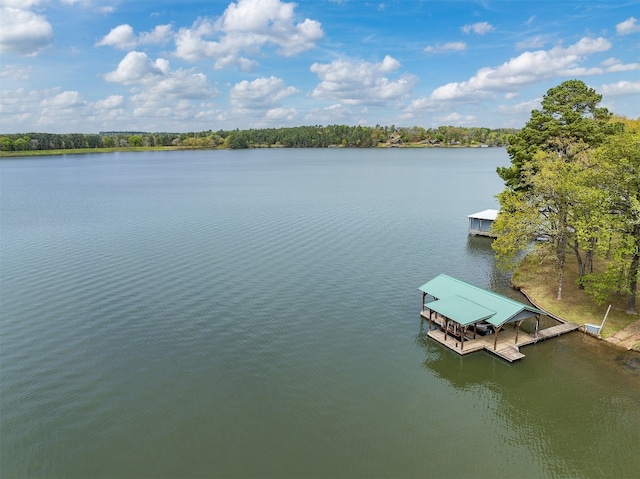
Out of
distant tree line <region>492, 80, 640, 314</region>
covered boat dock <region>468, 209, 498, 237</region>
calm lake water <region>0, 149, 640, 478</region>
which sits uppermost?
distant tree line <region>492, 80, 640, 314</region>

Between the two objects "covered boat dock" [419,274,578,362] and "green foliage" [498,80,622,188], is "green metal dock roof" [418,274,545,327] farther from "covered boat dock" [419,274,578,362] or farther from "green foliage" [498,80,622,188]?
"green foliage" [498,80,622,188]

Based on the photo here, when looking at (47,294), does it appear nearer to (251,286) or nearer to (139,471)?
(251,286)

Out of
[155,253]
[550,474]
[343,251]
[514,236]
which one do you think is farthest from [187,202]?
[550,474]

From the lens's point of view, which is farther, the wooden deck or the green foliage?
the green foliage

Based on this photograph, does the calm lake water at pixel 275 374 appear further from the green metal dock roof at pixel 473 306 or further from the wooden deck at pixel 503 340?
the green metal dock roof at pixel 473 306

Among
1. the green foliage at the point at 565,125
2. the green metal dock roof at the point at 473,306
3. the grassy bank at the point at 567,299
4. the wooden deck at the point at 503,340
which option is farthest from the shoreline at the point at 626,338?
the green foliage at the point at 565,125

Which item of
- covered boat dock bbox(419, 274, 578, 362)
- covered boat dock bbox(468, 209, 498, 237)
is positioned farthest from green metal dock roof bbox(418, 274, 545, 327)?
covered boat dock bbox(468, 209, 498, 237)

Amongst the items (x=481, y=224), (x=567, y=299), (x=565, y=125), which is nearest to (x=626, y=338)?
(x=567, y=299)

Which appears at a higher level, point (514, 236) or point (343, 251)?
point (514, 236)
